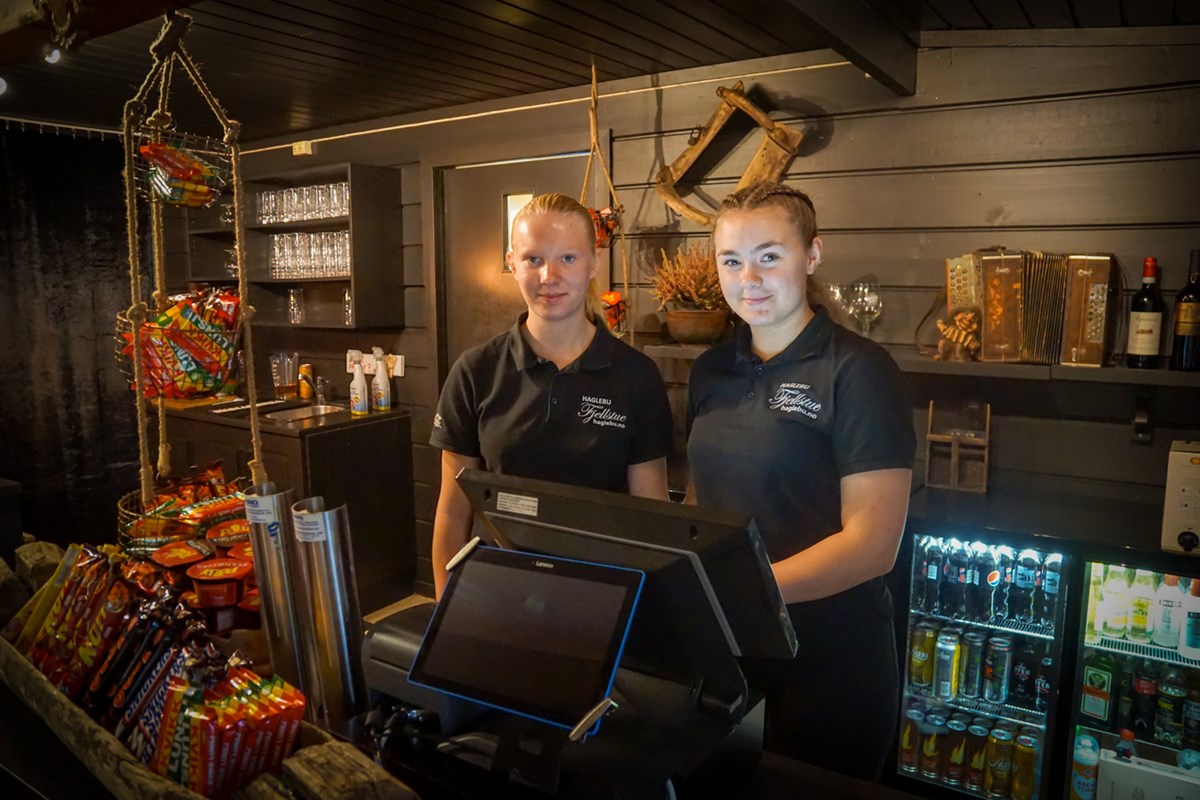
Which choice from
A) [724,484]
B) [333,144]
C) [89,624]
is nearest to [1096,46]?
[724,484]

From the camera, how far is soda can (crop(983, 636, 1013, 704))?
2.38 m

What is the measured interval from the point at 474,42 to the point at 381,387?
5.81 ft

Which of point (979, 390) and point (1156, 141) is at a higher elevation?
point (1156, 141)

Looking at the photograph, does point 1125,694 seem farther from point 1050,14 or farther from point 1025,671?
point 1050,14

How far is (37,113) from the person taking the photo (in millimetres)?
3852

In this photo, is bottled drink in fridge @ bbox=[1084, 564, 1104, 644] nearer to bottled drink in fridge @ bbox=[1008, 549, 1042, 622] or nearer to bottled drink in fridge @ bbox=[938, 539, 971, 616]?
bottled drink in fridge @ bbox=[1008, 549, 1042, 622]

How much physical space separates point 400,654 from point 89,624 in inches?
19.6

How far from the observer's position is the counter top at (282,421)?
3.54m

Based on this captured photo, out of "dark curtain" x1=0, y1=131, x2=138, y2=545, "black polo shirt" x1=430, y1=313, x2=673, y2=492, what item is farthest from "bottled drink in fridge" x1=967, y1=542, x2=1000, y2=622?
"dark curtain" x1=0, y1=131, x2=138, y2=545

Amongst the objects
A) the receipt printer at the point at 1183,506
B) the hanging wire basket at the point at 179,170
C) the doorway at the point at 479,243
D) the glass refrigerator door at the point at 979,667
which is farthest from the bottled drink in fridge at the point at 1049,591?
the hanging wire basket at the point at 179,170

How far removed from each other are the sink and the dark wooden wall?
166 cm

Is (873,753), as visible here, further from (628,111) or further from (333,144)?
(333,144)

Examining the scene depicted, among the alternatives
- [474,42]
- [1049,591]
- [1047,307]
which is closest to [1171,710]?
[1049,591]

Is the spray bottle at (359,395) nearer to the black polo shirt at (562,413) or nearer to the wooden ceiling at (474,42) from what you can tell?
the wooden ceiling at (474,42)
